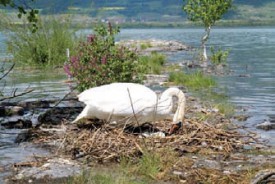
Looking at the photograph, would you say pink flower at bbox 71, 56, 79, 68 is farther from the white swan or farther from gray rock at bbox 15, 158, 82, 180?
gray rock at bbox 15, 158, 82, 180

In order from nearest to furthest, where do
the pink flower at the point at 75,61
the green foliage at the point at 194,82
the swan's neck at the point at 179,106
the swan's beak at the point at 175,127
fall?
the swan's beak at the point at 175,127
the swan's neck at the point at 179,106
the pink flower at the point at 75,61
the green foliage at the point at 194,82

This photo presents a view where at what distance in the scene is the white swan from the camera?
1121 centimetres

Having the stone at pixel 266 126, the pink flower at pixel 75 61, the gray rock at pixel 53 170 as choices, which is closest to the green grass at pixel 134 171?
the gray rock at pixel 53 170

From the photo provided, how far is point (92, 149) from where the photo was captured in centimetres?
1005

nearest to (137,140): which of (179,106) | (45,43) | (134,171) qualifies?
(134,171)

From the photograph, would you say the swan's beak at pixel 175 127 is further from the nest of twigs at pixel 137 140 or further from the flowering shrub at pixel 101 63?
the flowering shrub at pixel 101 63

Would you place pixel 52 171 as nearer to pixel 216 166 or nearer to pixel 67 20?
pixel 216 166

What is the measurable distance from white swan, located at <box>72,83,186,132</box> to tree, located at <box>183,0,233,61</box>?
26.9 metres

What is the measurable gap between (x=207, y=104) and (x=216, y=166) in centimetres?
781

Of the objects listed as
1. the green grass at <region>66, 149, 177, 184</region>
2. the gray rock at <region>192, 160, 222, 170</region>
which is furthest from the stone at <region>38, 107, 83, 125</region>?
the gray rock at <region>192, 160, 222, 170</region>

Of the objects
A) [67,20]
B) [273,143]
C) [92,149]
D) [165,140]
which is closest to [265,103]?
[273,143]

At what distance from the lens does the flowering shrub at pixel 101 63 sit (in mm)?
16750

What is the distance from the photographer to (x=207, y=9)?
3834 cm

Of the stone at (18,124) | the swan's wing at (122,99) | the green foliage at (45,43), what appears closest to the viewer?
the swan's wing at (122,99)
